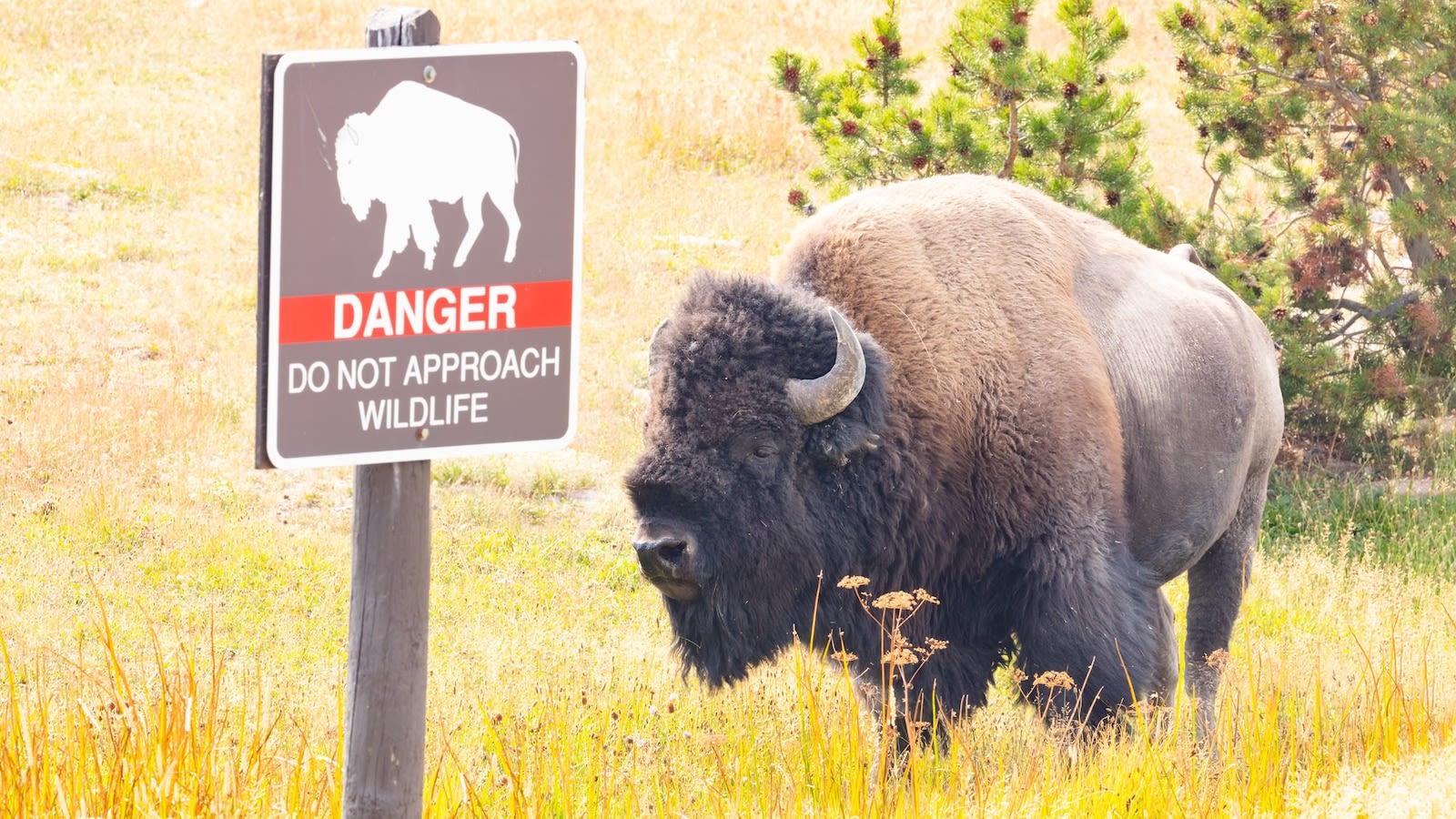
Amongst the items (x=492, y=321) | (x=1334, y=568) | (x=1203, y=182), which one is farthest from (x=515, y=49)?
(x=1203, y=182)

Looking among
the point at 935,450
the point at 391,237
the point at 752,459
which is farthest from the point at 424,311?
the point at 935,450

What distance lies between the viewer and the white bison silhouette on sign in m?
2.84

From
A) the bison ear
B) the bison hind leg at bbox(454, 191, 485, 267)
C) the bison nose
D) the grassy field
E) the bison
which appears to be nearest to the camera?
the bison hind leg at bbox(454, 191, 485, 267)

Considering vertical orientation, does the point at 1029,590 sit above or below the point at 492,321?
below

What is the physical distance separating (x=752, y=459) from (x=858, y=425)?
1.33 feet

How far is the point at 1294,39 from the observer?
32.3ft

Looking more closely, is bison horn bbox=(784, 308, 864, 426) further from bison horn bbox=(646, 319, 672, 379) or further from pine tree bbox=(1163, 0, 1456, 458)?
pine tree bbox=(1163, 0, 1456, 458)

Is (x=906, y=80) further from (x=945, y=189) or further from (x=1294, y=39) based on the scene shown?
(x=945, y=189)

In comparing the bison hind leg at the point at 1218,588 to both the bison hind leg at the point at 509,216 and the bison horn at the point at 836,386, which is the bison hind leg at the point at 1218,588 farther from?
the bison hind leg at the point at 509,216

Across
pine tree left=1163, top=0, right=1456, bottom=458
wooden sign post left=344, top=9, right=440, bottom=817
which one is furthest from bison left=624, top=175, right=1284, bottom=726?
pine tree left=1163, top=0, right=1456, bottom=458

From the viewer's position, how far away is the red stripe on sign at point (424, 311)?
2.84m

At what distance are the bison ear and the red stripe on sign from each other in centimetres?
226

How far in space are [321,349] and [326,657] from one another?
14.8 ft

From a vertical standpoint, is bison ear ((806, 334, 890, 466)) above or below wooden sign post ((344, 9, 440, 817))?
above
